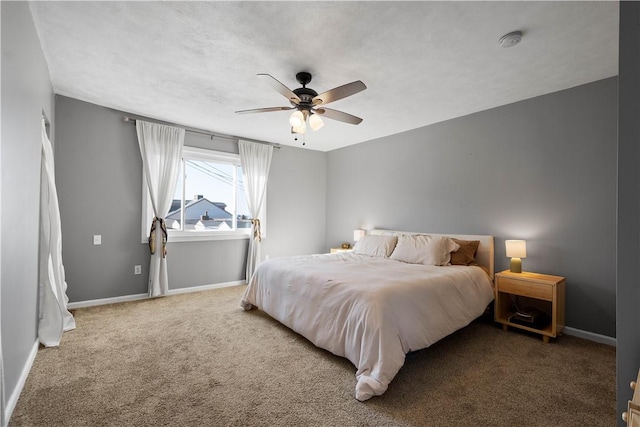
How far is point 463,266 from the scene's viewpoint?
131 inches

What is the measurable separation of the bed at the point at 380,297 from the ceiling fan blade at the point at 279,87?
1.63 metres

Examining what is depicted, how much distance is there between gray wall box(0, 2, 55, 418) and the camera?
1.62m

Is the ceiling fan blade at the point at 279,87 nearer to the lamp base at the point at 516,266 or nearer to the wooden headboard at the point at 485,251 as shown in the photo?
the wooden headboard at the point at 485,251

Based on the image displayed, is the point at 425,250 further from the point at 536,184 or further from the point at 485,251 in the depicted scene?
the point at 536,184

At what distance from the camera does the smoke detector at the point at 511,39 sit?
214 cm

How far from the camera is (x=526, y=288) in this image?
2.97 metres

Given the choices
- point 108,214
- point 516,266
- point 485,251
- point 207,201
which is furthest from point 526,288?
point 108,214

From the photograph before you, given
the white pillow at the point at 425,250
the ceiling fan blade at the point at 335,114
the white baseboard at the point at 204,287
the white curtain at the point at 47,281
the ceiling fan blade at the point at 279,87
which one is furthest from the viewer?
the white baseboard at the point at 204,287

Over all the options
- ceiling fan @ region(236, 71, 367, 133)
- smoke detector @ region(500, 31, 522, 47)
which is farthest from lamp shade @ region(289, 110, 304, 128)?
smoke detector @ region(500, 31, 522, 47)

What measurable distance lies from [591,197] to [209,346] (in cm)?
396

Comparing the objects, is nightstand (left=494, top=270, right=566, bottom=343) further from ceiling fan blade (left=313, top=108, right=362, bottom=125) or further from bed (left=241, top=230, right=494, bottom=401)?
ceiling fan blade (left=313, top=108, right=362, bottom=125)

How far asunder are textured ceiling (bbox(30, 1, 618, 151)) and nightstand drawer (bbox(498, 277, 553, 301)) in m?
2.02

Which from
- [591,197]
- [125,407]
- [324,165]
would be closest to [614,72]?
[591,197]

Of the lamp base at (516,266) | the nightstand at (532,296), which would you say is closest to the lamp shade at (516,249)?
the lamp base at (516,266)
